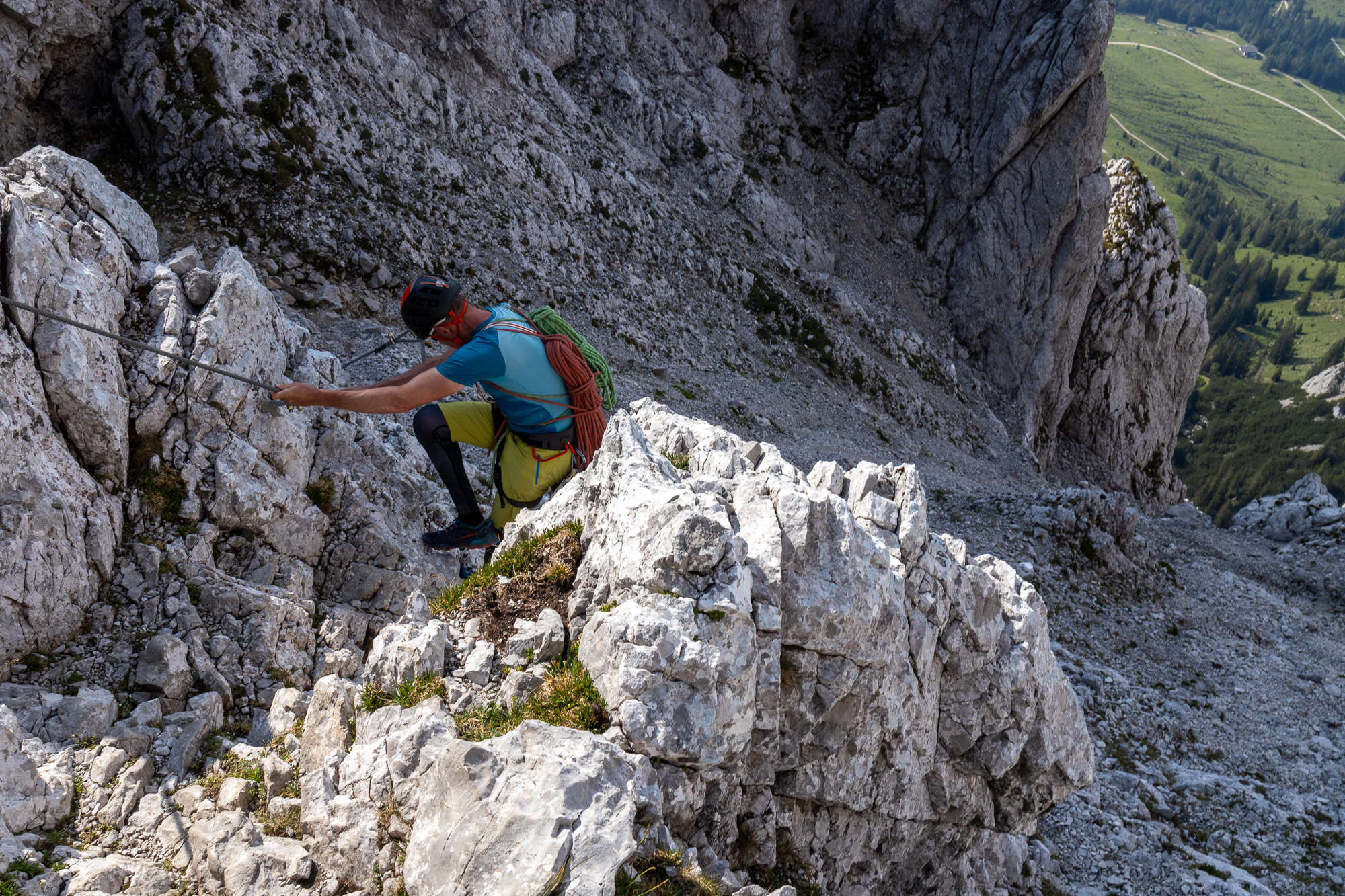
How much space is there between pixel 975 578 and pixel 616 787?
26.1 feet

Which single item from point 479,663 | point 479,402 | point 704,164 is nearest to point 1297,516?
point 704,164

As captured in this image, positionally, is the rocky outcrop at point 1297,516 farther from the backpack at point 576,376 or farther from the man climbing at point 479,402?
the man climbing at point 479,402

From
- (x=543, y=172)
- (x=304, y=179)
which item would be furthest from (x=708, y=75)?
(x=304, y=179)

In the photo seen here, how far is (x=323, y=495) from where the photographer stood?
12898mm

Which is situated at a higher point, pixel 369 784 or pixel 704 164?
pixel 704 164

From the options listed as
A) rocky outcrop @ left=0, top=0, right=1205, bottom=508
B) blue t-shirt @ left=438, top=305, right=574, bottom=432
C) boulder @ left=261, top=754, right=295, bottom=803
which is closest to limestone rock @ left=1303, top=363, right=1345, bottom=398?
rocky outcrop @ left=0, top=0, right=1205, bottom=508

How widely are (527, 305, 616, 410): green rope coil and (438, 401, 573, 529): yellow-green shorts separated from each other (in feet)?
3.49

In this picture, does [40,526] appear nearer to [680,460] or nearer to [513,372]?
[513,372]

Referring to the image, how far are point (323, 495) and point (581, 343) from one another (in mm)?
6406

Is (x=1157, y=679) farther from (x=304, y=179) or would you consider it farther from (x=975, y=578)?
(x=304, y=179)

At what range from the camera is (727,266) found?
47.6 meters

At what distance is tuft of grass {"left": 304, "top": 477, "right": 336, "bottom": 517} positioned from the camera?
42.1 ft

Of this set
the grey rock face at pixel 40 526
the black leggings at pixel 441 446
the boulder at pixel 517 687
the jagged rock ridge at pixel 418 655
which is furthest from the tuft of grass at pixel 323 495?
the boulder at pixel 517 687

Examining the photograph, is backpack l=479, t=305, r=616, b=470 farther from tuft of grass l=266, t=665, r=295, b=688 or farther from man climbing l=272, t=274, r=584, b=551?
tuft of grass l=266, t=665, r=295, b=688
